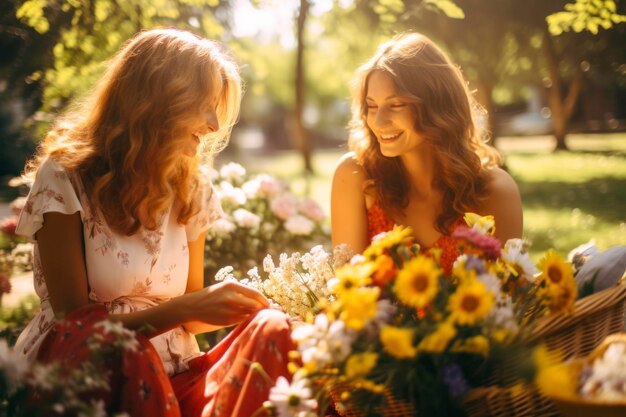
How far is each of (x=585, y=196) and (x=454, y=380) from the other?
10323mm

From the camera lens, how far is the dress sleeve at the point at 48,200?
2420 millimetres

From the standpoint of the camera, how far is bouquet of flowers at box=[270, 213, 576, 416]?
1780 mm

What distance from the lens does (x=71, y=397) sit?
69.9 inches

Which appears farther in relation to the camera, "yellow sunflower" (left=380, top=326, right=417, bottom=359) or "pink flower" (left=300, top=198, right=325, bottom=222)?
"pink flower" (left=300, top=198, right=325, bottom=222)

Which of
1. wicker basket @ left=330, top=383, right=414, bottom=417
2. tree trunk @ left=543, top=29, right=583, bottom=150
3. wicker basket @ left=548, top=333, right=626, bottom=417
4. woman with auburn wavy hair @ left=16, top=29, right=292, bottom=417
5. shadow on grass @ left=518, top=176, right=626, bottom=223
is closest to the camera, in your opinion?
wicker basket @ left=548, top=333, right=626, bottom=417

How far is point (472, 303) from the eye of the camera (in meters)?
1.77

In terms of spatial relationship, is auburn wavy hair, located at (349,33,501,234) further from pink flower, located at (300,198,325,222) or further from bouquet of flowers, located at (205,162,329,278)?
pink flower, located at (300,198,325,222)

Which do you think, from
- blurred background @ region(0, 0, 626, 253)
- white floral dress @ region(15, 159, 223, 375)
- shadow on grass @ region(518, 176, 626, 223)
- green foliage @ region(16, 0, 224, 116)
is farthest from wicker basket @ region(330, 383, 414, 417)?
shadow on grass @ region(518, 176, 626, 223)

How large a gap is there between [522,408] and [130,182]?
1392 mm

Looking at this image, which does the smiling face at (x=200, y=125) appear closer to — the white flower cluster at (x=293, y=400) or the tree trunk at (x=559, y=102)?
the white flower cluster at (x=293, y=400)

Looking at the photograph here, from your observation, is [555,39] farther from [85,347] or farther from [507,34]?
[85,347]

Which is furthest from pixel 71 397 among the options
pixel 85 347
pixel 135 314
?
pixel 135 314

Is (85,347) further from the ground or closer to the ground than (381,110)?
closer to the ground

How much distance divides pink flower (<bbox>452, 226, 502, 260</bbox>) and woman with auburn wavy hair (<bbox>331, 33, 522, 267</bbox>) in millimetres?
1168
